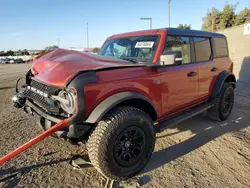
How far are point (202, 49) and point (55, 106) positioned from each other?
3171 millimetres

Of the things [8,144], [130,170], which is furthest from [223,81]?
[8,144]

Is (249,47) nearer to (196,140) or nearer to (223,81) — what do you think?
(223,81)

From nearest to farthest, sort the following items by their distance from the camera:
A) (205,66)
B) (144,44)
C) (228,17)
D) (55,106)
→ 1. (55,106)
2. (144,44)
3. (205,66)
4. (228,17)

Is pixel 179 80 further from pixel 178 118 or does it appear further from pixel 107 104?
pixel 107 104

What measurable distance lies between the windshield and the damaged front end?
1.43m

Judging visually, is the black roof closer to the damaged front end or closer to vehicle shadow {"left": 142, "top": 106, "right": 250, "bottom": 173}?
vehicle shadow {"left": 142, "top": 106, "right": 250, "bottom": 173}

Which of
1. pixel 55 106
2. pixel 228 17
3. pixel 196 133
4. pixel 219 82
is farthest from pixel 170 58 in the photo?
pixel 228 17

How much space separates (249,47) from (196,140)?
885cm

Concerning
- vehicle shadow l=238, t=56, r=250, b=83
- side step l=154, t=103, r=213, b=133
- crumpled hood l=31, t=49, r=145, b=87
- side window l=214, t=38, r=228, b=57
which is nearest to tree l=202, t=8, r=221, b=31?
vehicle shadow l=238, t=56, r=250, b=83

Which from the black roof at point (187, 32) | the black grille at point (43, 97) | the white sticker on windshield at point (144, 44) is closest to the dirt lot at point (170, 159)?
the black grille at point (43, 97)

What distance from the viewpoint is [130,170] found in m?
2.90

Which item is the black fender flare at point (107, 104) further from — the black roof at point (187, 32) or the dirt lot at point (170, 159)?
the black roof at point (187, 32)

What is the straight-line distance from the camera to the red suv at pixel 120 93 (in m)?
→ 2.54

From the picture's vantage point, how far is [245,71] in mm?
10523
